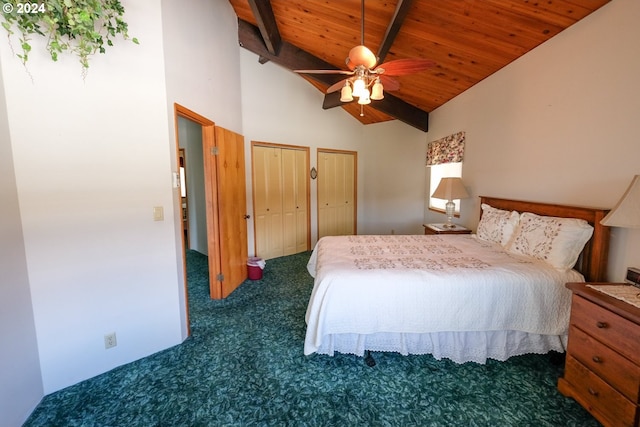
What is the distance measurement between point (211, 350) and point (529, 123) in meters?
3.44

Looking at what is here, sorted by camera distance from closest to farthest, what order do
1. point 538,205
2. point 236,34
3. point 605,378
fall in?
point 605,378 → point 538,205 → point 236,34

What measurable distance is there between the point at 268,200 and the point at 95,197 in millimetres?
2763

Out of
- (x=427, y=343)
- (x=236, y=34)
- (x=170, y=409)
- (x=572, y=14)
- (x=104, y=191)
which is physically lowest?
(x=170, y=409)

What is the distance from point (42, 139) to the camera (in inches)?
67.0

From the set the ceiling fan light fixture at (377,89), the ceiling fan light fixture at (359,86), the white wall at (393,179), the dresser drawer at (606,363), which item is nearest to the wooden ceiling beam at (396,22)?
the ceiling fan light fixture at (377,89)

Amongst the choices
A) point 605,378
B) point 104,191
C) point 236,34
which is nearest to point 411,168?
point 236,34

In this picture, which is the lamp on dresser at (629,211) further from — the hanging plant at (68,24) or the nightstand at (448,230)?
the hanging plant at (68,24)

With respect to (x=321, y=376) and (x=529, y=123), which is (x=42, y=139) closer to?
(x=321, y=376)

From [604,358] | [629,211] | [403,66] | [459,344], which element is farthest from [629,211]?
[403,66]

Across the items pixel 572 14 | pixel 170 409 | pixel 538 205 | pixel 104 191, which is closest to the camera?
pixel 170 409

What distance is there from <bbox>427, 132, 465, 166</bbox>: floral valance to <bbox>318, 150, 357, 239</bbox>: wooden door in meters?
1.65

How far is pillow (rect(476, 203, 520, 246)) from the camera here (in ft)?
8.59

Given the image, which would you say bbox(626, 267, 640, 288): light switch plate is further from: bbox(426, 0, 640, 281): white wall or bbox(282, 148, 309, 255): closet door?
bbox(282, 148, 309, 255): closet door

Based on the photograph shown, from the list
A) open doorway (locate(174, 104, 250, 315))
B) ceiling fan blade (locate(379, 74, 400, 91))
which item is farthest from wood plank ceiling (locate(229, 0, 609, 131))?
open doorway (locate(174, 104, 250, 315))
